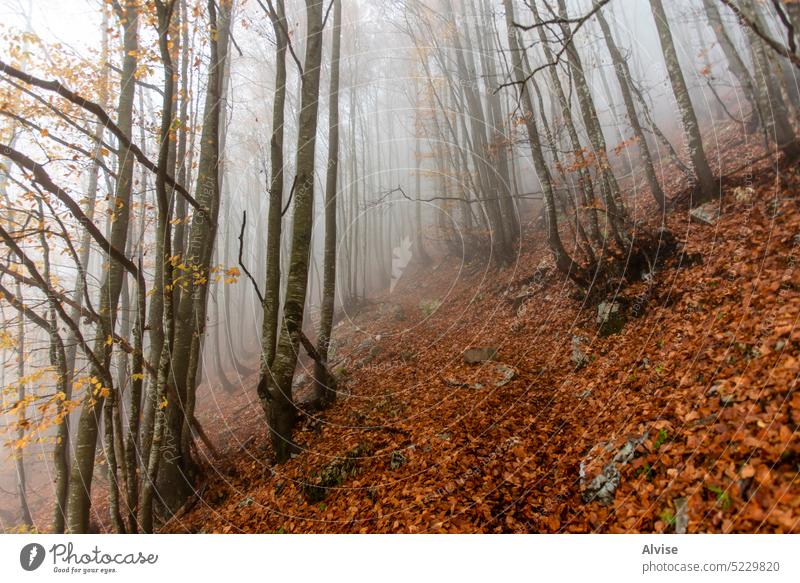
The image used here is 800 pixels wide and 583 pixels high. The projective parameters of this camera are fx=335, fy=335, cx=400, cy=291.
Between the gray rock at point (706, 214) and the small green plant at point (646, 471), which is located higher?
the gray rock at point (706, 214)

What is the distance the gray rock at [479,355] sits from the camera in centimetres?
641

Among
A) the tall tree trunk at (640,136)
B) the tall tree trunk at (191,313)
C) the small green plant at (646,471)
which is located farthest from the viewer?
the tall tree trunk at (640,136)

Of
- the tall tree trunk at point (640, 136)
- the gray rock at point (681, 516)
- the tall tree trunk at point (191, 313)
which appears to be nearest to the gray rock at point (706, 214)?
the tall tree trunk at point (640, 136)

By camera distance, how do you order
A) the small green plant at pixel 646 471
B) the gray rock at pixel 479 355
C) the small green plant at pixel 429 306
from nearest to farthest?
the small green plant at pixel 646 471 → the gray rock at pixel 479 355 → the small green plant at pixel 429 306

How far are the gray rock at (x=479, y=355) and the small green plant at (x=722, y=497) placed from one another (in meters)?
4.05

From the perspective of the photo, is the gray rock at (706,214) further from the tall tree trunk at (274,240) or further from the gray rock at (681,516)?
the tall tree trunk at (274,240)

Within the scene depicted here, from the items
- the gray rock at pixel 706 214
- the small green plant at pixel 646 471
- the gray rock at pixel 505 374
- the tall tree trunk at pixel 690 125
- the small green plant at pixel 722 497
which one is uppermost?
the tall tree trunk at pixel 690 125

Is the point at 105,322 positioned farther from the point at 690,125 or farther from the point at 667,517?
the point at 690,125

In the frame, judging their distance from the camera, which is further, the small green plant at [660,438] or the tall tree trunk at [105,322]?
the tall tree trunk at [105,322]

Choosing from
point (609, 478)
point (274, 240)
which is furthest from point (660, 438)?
point (274, 240)

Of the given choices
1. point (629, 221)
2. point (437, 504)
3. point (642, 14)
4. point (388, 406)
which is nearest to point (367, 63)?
point (629, 221)

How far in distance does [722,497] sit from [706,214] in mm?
5575

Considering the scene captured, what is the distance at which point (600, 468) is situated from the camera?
10.1 feet
